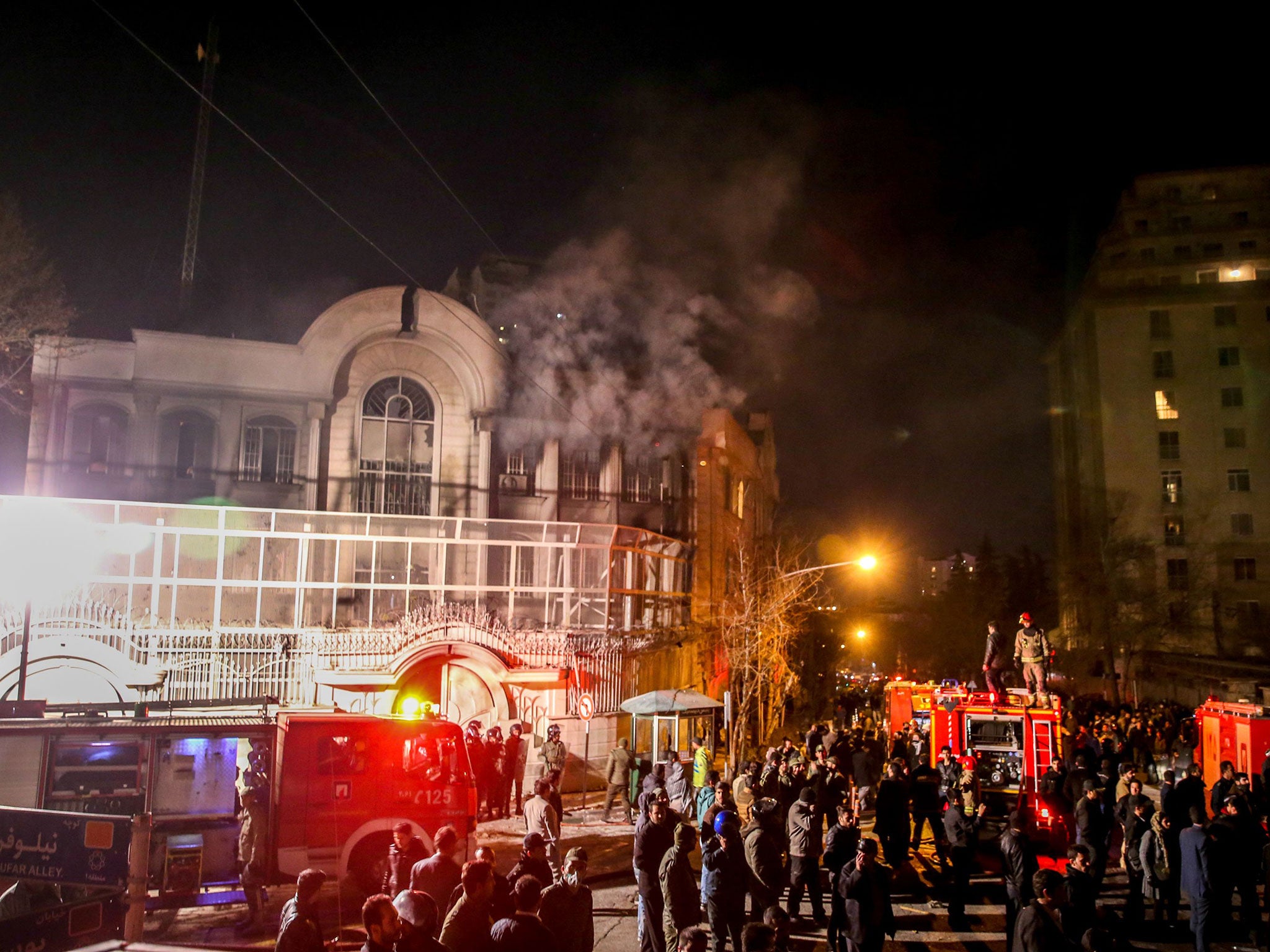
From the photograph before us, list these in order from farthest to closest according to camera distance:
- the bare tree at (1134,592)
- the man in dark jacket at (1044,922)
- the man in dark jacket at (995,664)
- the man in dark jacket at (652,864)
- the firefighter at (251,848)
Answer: the bare tree at (1134,592)
the man in dark jacket at (995,664)
the firefighter at (251,848)
the man in dark jacket at (652,864)
the man in dark jacket at (1044,922)

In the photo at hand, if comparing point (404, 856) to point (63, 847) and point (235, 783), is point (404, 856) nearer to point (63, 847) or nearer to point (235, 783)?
point (63, 847)

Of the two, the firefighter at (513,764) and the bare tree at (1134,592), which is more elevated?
the bare tree at (1134,592)

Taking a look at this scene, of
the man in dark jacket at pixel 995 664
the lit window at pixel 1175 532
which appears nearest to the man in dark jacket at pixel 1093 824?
the man in dark jacket at pixel 995 664

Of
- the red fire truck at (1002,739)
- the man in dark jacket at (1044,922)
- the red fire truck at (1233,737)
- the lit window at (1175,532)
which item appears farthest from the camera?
the lit window at (1175,532)

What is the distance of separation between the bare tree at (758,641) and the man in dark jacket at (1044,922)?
17.7 meters

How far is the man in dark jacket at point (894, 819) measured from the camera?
39.8 ft

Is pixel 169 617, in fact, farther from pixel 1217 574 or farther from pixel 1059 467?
pixel 1059 467

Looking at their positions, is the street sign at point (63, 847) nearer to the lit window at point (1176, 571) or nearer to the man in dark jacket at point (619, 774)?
the man in dark jacket at point (619, 774)

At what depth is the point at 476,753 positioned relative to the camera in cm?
1474

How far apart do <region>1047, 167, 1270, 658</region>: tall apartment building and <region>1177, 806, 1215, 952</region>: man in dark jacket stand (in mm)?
40782

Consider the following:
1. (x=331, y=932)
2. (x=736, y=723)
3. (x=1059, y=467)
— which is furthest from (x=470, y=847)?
(x=1059, y=467)

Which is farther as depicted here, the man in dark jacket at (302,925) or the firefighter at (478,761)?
the firefighter at (478,761)

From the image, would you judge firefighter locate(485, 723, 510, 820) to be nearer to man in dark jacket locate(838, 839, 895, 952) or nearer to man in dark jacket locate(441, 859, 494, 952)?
man in dark jacket locate(838, 839, 895, 952)

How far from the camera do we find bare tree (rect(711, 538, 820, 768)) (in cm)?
2688
